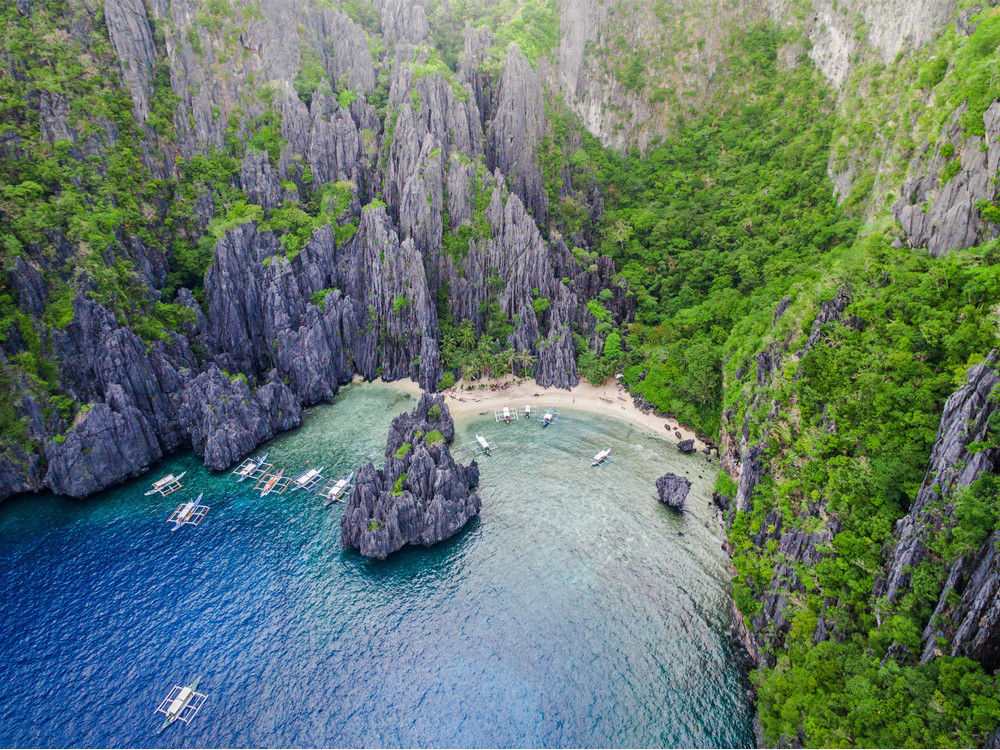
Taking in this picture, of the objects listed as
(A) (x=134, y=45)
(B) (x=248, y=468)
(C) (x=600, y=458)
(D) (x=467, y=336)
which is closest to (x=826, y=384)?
(C) (x=600, y=458)

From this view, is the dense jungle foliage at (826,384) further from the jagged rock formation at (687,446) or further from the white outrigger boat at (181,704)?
the white outrigger boat at (181,704)

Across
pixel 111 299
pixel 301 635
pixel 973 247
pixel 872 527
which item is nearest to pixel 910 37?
pixel 973 247

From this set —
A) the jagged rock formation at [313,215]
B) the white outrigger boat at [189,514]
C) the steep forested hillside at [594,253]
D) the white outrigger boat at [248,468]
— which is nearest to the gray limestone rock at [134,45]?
the jagged rock formation at [313,215]

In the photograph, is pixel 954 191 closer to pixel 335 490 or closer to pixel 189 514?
pixel 335 490

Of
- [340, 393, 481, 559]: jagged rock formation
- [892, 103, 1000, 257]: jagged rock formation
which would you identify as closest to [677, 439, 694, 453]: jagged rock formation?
[340, 393, 481, 559]: jagged rock formation

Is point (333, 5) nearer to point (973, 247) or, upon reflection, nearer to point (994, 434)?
point (973, 247)

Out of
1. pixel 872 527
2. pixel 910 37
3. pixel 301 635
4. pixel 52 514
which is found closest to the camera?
pixel 872 527
